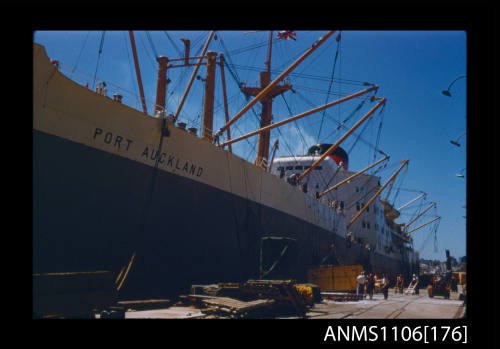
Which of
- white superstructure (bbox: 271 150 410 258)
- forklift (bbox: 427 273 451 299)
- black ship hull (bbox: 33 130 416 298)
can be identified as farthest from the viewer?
white superstructure (bbox: 271 150 410 258)

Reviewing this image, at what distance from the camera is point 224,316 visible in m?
9.38

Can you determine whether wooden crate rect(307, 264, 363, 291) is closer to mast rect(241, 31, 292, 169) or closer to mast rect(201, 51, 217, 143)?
mast rect(201, 51, 217, 143)

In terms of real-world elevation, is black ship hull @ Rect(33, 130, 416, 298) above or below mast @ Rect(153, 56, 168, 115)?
below

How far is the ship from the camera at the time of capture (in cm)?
986

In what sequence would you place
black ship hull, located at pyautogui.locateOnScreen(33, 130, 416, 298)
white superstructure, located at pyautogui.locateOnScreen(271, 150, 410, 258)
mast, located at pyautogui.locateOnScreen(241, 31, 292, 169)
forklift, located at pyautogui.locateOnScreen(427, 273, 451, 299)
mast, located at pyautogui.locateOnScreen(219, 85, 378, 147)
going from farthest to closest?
white superstructure, located at pyautogui.locateOnScreen(271, 150, 410, 258), mast, located at pyautogui.locateOnScreen(241, 31, 292, 169), forklift, located at pyautogui.locateOnScreen(427, 273, 451, 299), mast, located at pyautogui.locateOnScreen(219, 85, 378, 147), black ship hull, located at pyautogui.locateOnScreen(33, 130, 416, 298)

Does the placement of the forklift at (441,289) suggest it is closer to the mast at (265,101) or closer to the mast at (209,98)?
the mast at (265,101)

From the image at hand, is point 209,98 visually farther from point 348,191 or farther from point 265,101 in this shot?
point 348,191

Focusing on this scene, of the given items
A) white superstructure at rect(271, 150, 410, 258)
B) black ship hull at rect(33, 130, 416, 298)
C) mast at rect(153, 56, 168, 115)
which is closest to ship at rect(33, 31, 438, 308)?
black ship hull at rect(33, 130, 416, 298)

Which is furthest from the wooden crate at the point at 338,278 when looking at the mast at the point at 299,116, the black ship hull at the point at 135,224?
the mast at the point at 299,116

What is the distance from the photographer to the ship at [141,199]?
986cm

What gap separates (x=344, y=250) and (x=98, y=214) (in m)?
27.9

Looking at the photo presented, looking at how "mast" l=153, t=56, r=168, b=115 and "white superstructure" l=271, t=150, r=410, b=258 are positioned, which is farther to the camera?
"white superstructure" l=271, t=150, r=410, b=258
